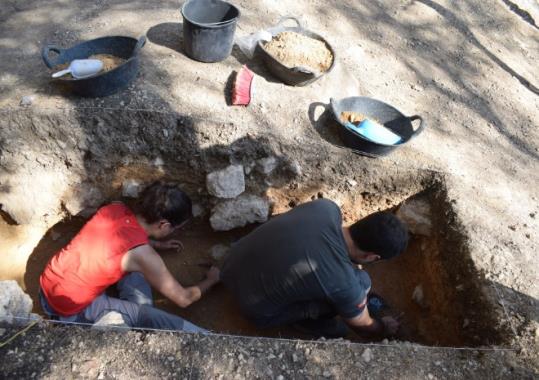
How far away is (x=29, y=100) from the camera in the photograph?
11.0 feet

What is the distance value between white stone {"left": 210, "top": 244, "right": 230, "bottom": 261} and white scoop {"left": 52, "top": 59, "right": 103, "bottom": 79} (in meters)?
1.86

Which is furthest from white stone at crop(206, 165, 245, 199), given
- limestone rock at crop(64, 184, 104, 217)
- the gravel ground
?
the gravel ground

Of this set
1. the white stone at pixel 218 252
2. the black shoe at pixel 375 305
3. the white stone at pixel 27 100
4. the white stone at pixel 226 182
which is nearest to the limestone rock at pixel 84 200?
the white stone at pixel 27 100

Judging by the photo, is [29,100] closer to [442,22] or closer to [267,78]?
[267,78]

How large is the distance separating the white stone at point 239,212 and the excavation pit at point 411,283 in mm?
163

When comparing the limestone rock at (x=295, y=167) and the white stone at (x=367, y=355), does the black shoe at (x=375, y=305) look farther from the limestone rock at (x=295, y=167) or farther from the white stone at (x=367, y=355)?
the limestone rock at (x=295, y=167)

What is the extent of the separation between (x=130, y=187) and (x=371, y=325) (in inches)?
90.9

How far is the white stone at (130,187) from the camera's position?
12.0ft

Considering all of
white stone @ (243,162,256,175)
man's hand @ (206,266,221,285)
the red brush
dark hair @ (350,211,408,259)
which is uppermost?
dark hair @ (350,211,408,259)

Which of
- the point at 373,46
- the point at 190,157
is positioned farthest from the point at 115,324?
the point at 373,46

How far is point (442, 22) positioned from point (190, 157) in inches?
156

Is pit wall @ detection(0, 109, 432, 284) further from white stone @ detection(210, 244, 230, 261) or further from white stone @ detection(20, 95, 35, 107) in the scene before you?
white stone @ detection(210, 244, 230, 261)

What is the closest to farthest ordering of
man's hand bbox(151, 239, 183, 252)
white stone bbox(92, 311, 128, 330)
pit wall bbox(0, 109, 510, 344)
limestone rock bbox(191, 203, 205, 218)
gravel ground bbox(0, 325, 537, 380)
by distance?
gravel ground bbox(0, 325, 537, 380)
white stone bbox(92, 311, 128, 330)
pit wall bbox(0, 109, 510, 344)
man's hand bbox(151, 239, 183, 252)
limestone rock bbox(191, 203, 205, 218)

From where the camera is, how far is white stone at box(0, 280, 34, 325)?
92.1 inches
